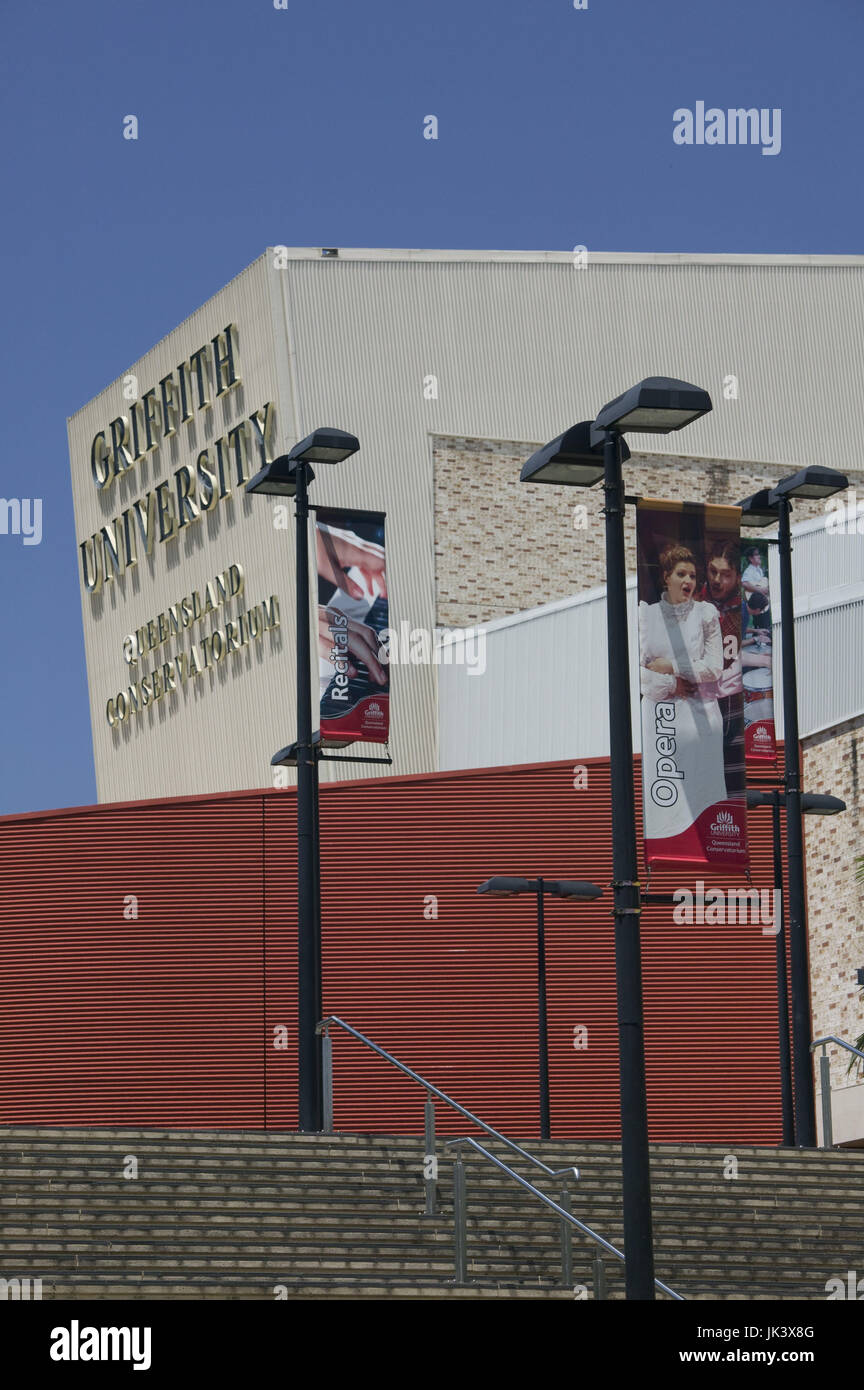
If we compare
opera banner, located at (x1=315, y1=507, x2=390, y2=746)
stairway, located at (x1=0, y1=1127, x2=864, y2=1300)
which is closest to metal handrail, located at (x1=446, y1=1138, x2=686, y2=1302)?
stairway, located at (x1=0, y1=1127, x2=864, y2=1300)

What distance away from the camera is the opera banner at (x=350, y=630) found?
1894cm

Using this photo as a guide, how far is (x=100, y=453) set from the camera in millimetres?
41656

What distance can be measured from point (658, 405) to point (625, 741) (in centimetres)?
184

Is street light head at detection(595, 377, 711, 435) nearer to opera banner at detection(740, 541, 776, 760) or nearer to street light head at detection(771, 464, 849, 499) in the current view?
street light head at detection(771, 464, 849, 499)

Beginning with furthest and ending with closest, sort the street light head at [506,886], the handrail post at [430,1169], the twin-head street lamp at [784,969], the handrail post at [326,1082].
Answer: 1. the street light head at [506,886]
2. the twin-head street lamp at [784,969]
3. the handrail post at [326,1082]
4. the handrail post at [430,1169]

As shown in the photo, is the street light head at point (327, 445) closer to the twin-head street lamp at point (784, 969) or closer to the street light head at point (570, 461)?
the twin-head street lamp at point (784, 969)

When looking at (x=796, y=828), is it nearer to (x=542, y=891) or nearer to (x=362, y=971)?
(x=542, y=891)

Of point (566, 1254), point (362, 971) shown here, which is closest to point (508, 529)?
point (362, 971)

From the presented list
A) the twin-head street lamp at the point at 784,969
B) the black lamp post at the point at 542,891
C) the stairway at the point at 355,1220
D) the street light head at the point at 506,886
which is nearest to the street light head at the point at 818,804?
the twin-head street lamp at the point at 784,969

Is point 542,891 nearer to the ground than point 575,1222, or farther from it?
farther from it

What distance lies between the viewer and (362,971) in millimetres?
26734

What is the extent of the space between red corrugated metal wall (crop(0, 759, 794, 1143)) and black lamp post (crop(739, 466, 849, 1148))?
7.39m

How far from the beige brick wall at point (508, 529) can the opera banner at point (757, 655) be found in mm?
14561

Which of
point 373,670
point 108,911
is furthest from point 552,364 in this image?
point 373,670
